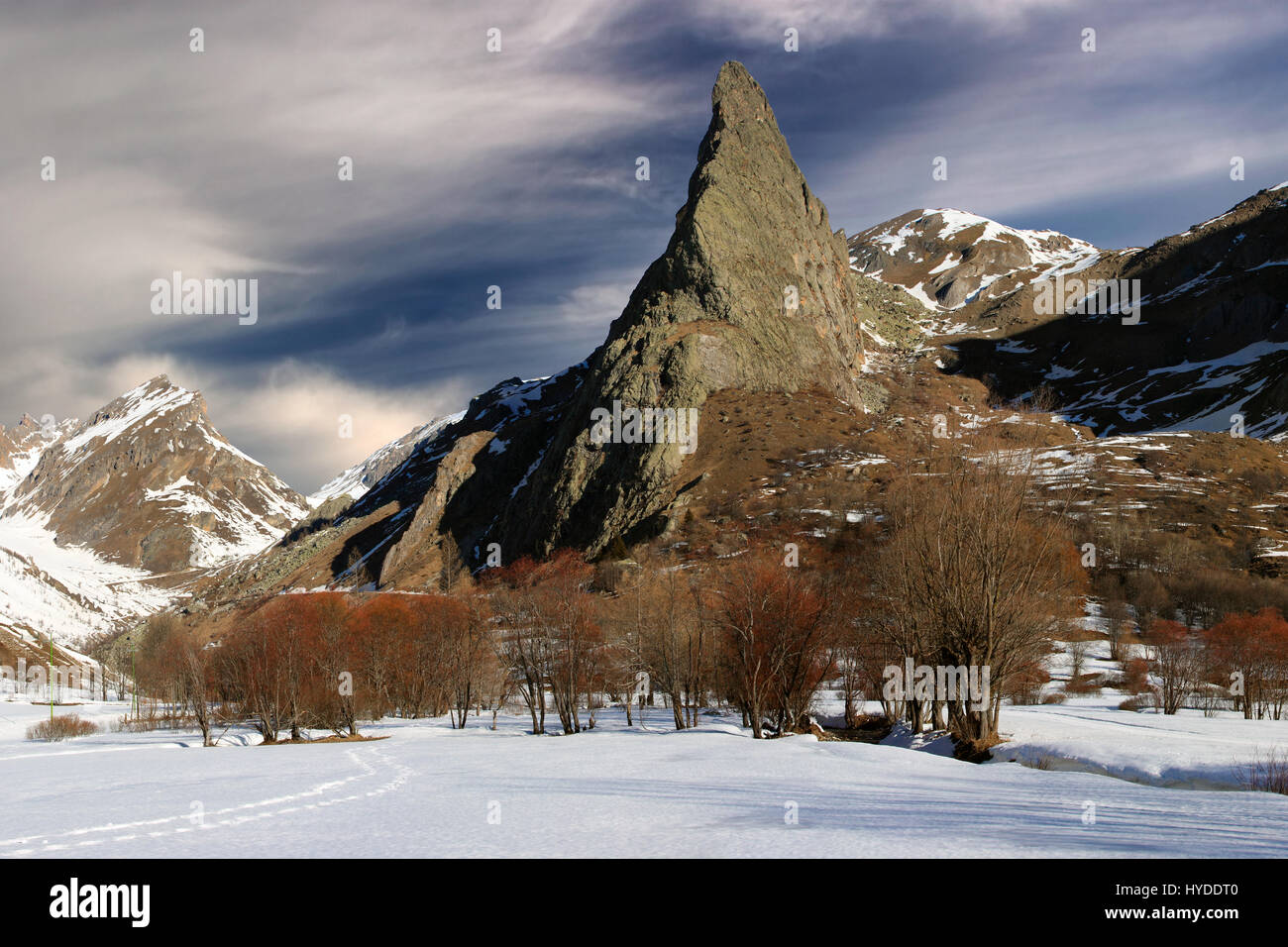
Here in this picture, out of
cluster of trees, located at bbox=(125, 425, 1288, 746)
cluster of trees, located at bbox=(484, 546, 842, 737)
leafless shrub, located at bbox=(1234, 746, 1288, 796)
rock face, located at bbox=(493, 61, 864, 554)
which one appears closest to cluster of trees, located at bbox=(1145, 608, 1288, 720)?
cluster of trees, located at bbox=(125, 425, 1288, 746)

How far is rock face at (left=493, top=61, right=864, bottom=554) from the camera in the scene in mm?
137375

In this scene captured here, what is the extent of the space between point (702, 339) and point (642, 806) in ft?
442

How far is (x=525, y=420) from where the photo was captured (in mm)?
197875

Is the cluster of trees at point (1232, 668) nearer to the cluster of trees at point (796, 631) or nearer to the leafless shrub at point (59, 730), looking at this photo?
the cluster of trees at point (796, 631)

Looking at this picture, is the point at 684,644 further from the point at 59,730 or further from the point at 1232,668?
the point at 59,730

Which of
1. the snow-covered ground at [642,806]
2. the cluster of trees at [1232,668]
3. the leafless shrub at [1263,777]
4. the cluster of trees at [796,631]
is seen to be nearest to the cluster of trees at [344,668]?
the cluster of trees at [796,631]

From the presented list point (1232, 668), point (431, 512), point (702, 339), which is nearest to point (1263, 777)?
point (1232, 668)

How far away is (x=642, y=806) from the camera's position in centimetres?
1750

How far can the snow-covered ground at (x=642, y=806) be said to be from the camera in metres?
12.9

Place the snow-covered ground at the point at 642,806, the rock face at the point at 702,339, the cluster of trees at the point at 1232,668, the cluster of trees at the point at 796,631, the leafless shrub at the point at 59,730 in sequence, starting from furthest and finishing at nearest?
1. the rock face at the point at 702,339
2. the leafless shrub at the point at 59,730
3. the cluster of trees at the point at 1232,668
4. the cluster of trees at the point at 796,631
5. the snow-covered ground at the point at 642,806

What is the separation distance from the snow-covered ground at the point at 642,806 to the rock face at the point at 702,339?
94219 mm
